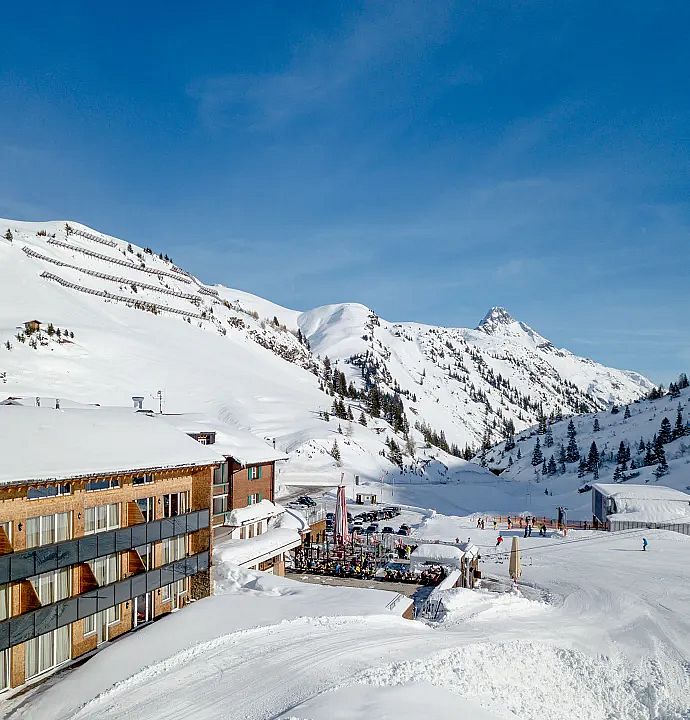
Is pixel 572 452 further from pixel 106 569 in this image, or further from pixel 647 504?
pixel 106 569

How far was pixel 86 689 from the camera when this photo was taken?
16984 millimetres

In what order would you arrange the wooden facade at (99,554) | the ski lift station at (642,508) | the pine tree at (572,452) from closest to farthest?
1. the wooden facade at (99,554)
2. the ski lift station at (642,508)
3. the pine tree at (572,452)

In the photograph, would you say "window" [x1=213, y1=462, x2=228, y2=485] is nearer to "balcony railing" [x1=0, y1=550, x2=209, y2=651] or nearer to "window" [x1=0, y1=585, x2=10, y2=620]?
"balcony railing" [x1=0, y1=550, x2=209, y2=651]

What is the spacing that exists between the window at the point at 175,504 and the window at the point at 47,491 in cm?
527

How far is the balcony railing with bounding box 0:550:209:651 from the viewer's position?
1709 centimetres

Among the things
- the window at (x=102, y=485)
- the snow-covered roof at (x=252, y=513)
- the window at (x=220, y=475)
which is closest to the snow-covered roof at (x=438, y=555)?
the snow-covered roof at (x=252, y=513)

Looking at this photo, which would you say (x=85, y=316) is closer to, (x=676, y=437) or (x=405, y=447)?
(x=405, y=447)

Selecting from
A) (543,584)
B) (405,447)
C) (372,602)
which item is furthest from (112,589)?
(405,447)

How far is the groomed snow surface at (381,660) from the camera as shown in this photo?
16.2 meters

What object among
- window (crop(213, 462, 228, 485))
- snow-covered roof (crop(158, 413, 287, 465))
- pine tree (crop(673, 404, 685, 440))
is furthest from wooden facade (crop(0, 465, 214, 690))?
pine tree (crop(673, 404, 685, 440))

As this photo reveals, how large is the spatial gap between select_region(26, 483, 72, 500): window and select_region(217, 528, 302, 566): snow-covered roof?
1155 cm

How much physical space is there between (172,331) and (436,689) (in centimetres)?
12064

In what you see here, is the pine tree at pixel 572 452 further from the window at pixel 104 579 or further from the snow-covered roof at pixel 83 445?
the window at pixel 104 579

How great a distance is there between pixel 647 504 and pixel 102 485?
160 ft
